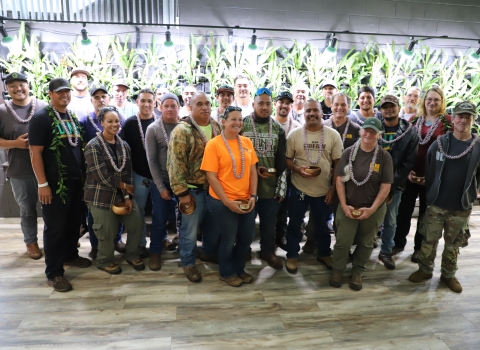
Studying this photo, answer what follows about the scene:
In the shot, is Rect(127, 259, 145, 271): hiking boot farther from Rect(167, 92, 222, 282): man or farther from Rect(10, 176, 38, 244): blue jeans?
Rect(10, 176, 38, 244): blue jeans

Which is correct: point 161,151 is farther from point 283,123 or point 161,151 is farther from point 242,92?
point 242,92

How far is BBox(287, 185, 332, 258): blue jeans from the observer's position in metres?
2.75

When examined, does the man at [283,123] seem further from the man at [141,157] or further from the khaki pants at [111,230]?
the khaki pants at [111,230]

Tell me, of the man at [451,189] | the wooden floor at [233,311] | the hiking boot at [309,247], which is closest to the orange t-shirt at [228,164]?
the wooden floor at [233,311]

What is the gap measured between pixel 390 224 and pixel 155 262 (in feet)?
6.79

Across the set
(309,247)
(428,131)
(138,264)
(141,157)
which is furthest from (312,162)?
(138,264)

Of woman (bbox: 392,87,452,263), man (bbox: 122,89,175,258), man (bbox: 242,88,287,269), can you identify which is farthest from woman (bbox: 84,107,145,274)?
woman (bbox: 392,87,452,263)

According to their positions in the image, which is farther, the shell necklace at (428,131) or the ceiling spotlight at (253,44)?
the ceiling spotlight at (253,44)

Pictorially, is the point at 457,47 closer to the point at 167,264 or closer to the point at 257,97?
the point at 257,97

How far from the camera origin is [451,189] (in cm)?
250

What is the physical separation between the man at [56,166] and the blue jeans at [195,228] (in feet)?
2.86

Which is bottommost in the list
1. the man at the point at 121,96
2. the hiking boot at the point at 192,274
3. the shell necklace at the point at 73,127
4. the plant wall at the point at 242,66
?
the hiking boot at the point at 192,274

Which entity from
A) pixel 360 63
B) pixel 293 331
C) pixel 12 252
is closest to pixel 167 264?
pixel 293 331

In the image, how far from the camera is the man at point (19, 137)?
2830 millimetres
